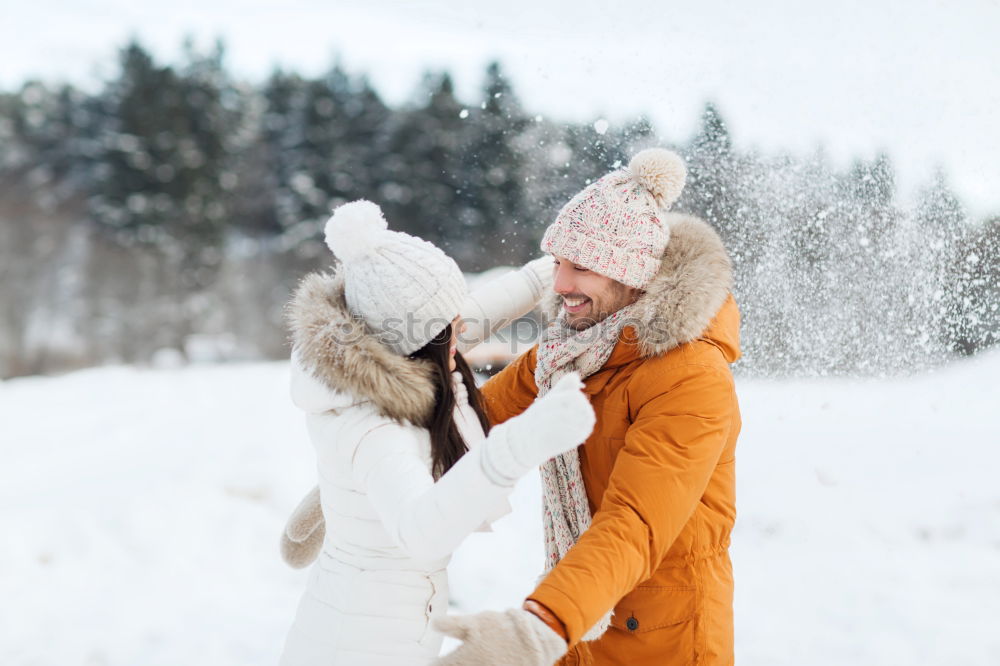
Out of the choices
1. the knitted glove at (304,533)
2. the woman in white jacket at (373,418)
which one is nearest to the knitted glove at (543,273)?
the woman in white jacket at (373,418)

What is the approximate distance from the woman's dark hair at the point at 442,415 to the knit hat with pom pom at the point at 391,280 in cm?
4

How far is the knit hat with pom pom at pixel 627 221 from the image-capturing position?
1957 mm

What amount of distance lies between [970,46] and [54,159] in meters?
25.6

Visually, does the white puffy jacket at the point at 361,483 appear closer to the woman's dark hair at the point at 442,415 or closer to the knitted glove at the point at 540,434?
the woman's dark hair at the point at 442,415

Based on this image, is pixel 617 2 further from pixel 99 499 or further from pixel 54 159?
pixel 54 159

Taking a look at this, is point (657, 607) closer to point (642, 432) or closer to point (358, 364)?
point (642, 432)

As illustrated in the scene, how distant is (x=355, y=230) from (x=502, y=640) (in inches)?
38.0

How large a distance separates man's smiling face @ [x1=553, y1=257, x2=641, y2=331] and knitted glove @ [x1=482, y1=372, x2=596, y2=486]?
0.69m

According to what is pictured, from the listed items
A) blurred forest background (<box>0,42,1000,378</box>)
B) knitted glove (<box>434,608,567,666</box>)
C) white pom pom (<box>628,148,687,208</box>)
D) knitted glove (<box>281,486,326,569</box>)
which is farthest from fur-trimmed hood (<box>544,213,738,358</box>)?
blurred forest background (<box>0,42,1000,378</box>)

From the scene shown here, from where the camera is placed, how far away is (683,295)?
1.85 m

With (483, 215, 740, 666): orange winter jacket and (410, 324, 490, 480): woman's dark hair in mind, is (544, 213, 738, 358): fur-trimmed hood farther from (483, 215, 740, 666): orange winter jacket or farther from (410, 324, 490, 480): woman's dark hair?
(410, 324, 490, 480): woman's dark hair

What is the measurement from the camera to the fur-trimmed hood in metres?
1.82

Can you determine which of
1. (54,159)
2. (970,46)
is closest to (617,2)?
(970,46)

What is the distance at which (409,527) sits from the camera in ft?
4.75
